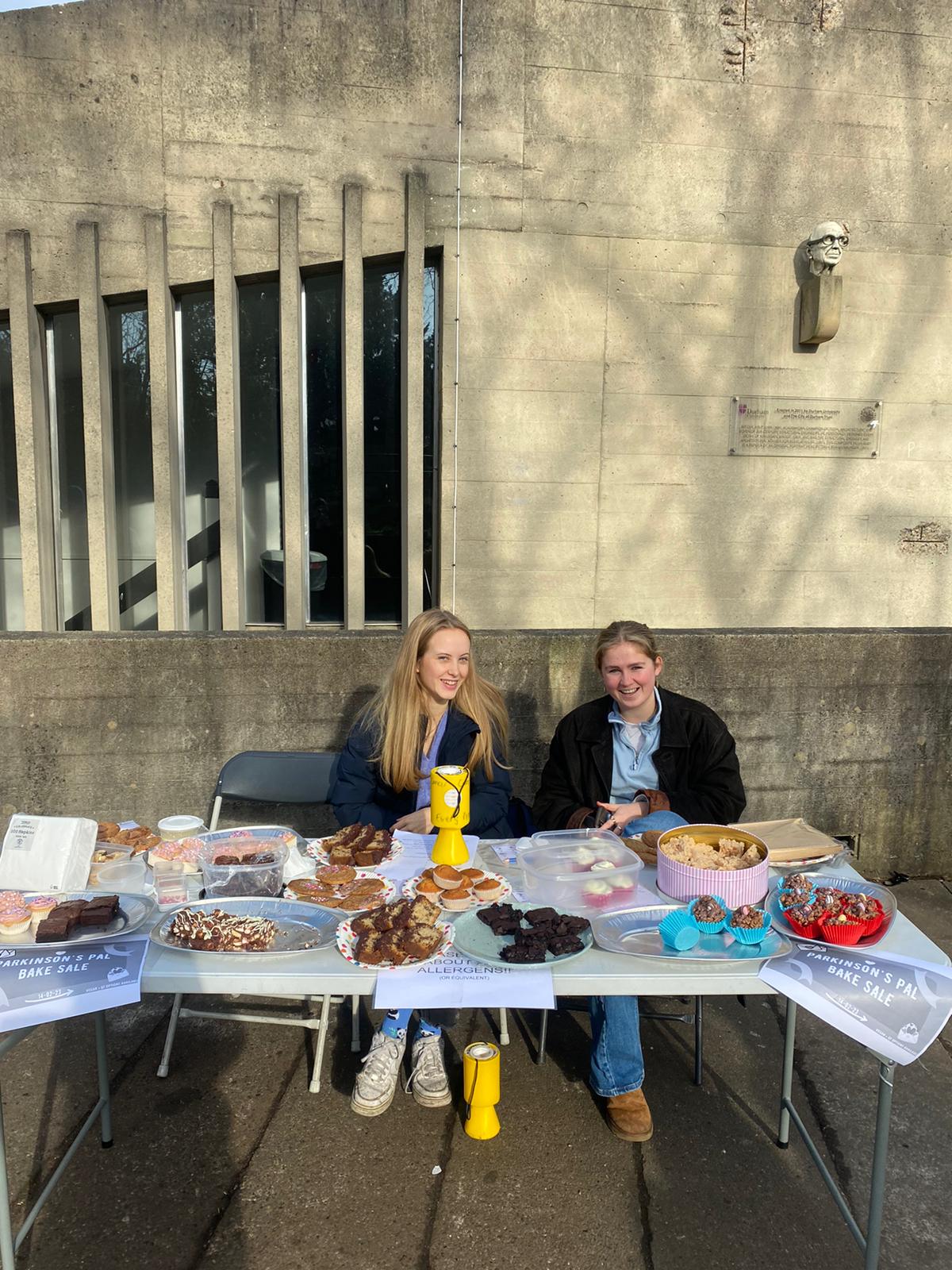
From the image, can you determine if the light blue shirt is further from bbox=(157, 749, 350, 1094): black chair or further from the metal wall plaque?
the metal wall plaque

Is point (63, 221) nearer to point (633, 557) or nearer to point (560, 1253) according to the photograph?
point (633, 557)

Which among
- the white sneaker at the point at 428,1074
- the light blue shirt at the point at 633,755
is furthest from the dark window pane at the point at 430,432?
the white sneaker at the point at 428,1074

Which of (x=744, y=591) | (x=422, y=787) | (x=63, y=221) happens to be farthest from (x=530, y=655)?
(x=63, y=221)

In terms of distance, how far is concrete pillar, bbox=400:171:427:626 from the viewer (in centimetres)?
647

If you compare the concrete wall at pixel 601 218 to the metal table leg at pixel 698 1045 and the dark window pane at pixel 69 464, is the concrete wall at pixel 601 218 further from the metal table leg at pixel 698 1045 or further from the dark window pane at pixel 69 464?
the metal table leg at pixel 698 1045

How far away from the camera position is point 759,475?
7238 mm

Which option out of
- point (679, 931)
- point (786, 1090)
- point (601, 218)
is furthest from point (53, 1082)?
point (601, 218)

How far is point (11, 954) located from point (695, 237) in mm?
6952

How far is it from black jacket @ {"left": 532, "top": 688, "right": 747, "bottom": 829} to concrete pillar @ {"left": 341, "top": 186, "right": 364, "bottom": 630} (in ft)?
12.7

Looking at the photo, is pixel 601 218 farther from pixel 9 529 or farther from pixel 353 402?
pixel 9 529

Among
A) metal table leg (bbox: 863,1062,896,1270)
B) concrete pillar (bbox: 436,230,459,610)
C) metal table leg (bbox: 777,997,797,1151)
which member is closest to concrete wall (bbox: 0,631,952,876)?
metal table leg (bbox: 777,997,797,1151)

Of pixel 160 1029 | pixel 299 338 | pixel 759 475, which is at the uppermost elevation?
pixel 299 338

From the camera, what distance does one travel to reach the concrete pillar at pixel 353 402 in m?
6.43

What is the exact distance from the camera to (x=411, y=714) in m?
3.06
